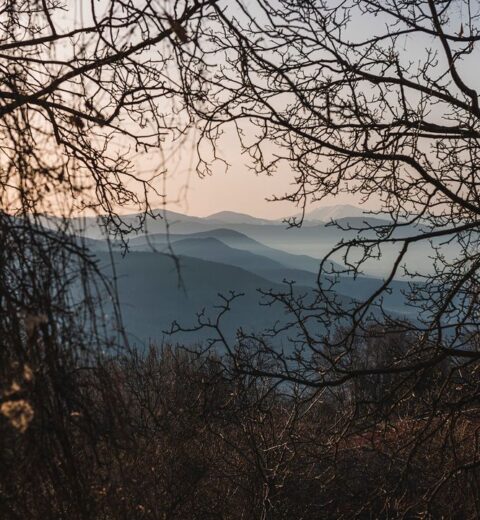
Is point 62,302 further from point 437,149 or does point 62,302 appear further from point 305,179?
point 437,149

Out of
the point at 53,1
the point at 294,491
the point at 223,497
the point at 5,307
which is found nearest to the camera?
the point at 5,307

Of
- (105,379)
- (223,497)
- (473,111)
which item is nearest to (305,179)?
(473,111)

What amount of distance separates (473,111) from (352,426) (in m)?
2.54

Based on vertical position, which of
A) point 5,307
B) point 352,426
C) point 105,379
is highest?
point 5,307

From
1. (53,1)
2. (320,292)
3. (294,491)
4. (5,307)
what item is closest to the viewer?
(5,307)

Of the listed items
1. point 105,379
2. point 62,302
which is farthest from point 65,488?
point 62,302

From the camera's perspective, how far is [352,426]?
493cm

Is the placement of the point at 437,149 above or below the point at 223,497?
above

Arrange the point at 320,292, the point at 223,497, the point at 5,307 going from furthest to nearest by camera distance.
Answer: the point at 223,497 < the point at 320,292 < the point at 5,307

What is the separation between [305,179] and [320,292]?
889 mm

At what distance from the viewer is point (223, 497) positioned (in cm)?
1096

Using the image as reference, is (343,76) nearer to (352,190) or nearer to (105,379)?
(352,190)

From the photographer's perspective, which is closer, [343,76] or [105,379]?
[105,379]

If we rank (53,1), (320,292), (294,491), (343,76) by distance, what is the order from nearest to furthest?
(53,1)
(320,292)
(343,76)
(294,491)
